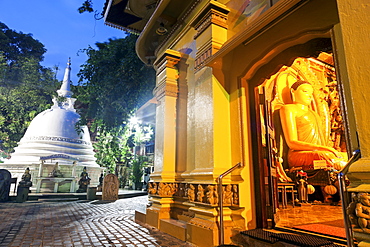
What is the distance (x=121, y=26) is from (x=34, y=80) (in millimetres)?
21547

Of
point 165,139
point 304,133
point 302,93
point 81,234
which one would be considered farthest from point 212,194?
point 302,93

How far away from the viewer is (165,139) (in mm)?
5492

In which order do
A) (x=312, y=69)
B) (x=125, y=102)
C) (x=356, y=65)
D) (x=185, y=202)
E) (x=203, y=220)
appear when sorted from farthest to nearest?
(x=125, y=102) → (x=312, y=69) → (x=185, y=202) → (x=203, y=220) → (x=356, y=65)

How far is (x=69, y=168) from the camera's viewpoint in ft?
54.7

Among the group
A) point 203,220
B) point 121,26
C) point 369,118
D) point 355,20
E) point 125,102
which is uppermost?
point 121,26

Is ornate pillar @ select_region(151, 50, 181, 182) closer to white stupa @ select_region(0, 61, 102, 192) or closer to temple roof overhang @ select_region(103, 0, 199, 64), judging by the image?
temple roof overhang @ select_region(103, 0, 199, 64)

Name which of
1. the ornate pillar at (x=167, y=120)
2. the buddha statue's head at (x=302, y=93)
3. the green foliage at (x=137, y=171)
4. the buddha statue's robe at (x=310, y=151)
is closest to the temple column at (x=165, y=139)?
the ornate pillar at (x=167, y=120)

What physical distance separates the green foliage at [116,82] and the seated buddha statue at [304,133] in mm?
4601

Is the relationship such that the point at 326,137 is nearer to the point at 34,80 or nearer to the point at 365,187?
the point at 365,187

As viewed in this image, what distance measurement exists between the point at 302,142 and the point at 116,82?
610 centimetres

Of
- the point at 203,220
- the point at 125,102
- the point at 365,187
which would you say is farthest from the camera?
the point at 125,102

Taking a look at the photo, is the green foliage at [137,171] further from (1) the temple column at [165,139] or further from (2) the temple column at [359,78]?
(2) the temple column at [359,78]

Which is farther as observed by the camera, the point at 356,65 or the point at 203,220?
the point at 203,220

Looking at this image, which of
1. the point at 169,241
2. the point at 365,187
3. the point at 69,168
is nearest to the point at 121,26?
the point at 169,241
